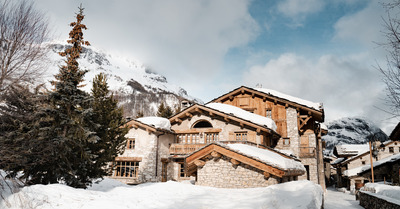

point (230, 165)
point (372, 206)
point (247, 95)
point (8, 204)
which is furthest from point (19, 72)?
point (247, 95)

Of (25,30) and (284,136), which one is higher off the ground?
(25,30)

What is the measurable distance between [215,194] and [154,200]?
2.90m

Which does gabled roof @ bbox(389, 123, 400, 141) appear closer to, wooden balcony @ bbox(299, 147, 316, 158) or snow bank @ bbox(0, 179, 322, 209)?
snow bank @ bbox(0, 179, 322, 209)

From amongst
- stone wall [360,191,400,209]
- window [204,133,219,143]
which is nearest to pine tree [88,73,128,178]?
window [204,133,219,143]

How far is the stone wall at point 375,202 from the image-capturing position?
11.4 meters

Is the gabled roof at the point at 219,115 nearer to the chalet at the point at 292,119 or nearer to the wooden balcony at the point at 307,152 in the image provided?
the chalet at the point at 292,119

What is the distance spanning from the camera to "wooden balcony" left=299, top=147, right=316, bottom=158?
958 inches

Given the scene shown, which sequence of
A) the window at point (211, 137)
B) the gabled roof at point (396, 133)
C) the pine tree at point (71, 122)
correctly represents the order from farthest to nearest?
1. the window at point (211, 137)
2. the gabled roof at point (396, 133)
3. the pine tree at point (71, 122)

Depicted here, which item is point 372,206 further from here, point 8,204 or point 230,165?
point 8,204

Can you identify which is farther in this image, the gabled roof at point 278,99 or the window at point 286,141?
the window at point 286,141

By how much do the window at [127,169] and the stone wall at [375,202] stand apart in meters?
17.0

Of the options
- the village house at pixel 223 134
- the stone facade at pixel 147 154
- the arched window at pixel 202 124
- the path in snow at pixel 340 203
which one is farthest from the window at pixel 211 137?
the path in snow at pixel 340 203

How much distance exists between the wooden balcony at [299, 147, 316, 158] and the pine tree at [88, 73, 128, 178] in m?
16.6

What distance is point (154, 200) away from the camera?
32.6 ft
